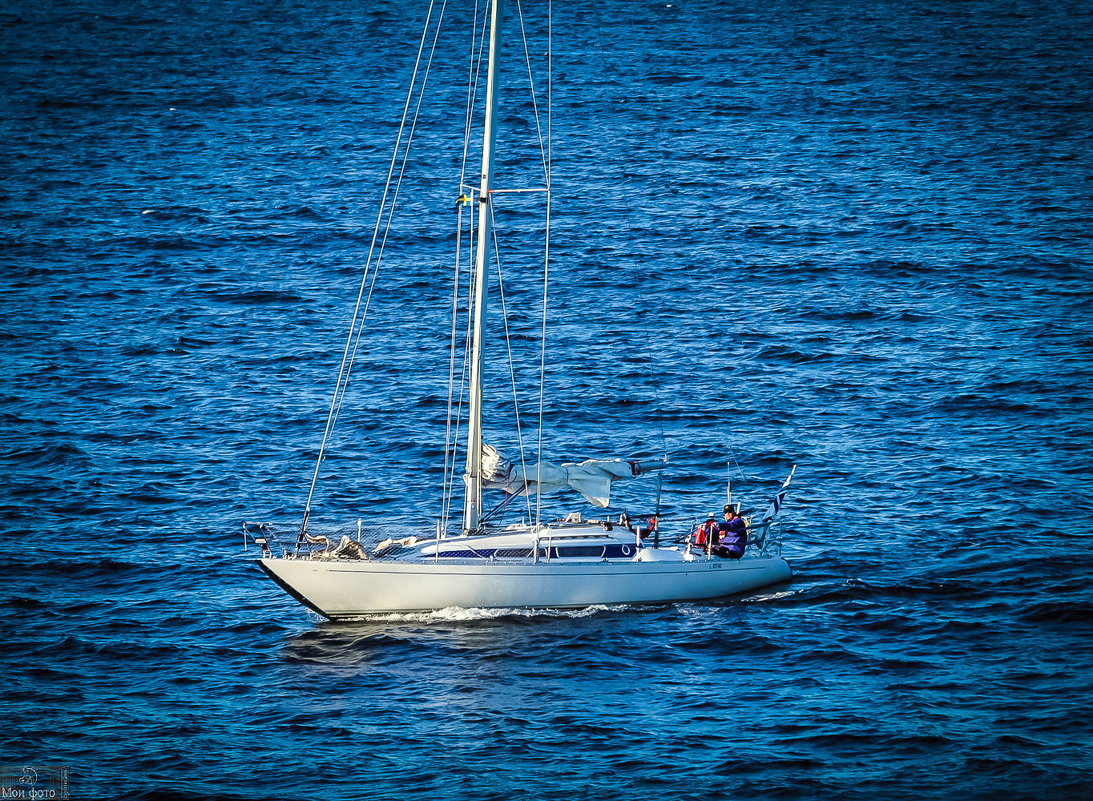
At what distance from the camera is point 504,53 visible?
117 m

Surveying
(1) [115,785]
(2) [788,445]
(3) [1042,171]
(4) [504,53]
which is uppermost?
(4) [504,53]

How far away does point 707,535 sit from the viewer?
3862 cm

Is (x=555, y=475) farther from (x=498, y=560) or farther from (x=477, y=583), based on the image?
(x=477, y=583)

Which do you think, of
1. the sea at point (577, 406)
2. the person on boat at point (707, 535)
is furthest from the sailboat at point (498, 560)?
the sea at point (577, 406)

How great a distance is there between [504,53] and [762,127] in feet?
100

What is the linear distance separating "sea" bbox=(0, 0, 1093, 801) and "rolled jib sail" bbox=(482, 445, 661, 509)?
3746 mm

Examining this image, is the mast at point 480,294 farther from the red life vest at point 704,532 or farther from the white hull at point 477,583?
the red life vest at point 704,532

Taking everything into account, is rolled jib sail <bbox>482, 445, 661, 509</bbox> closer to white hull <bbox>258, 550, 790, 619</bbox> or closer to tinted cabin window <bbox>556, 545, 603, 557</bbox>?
tinted cabin window <bbox>556, 545, 603, 557</bbox>

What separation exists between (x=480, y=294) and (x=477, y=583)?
27.6ft

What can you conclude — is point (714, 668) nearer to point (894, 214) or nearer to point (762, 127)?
point (894, 214)

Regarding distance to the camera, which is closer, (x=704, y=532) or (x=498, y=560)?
(x=498, y=560)

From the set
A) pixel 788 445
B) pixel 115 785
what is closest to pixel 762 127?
pixel 788 445

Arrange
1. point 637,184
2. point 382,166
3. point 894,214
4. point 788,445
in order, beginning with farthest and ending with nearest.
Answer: point 382,166 → point 637,184 → point 894,214 → point 788,445

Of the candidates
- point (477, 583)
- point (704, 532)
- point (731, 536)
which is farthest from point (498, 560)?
point (731, 536)
